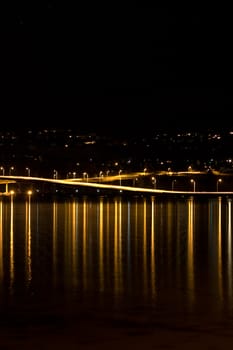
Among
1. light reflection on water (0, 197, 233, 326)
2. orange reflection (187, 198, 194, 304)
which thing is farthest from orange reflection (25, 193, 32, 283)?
orange reflection (187, 198, 194, 304)

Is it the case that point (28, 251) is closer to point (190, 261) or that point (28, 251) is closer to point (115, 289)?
point (190, 261)

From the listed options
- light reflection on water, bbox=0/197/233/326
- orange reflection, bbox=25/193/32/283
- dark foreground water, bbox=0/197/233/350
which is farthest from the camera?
orange reflection, bbox=25/193/32/283

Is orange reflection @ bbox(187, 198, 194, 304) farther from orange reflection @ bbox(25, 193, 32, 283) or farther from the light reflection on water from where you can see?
orange reflection @ bbox(25, 193, 32, 283)

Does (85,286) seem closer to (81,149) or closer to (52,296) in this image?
(52,296)

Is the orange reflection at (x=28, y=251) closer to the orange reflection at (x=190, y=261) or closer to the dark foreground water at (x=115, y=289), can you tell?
the dark foreground water at (x=115, y=289)

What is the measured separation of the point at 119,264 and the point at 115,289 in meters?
3.17

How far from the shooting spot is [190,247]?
54.7 feet

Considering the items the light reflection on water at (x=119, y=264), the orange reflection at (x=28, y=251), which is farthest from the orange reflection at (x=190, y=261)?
the orange reflection at (x=28, y=251)

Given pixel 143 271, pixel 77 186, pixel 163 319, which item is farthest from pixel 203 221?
pixel 77 186

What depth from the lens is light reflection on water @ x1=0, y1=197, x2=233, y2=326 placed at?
9.12m

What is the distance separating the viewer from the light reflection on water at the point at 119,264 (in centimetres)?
912

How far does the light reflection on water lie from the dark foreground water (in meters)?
0.01

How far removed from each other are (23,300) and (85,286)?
54.9 inches

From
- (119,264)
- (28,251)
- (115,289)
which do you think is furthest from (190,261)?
(115,289)
